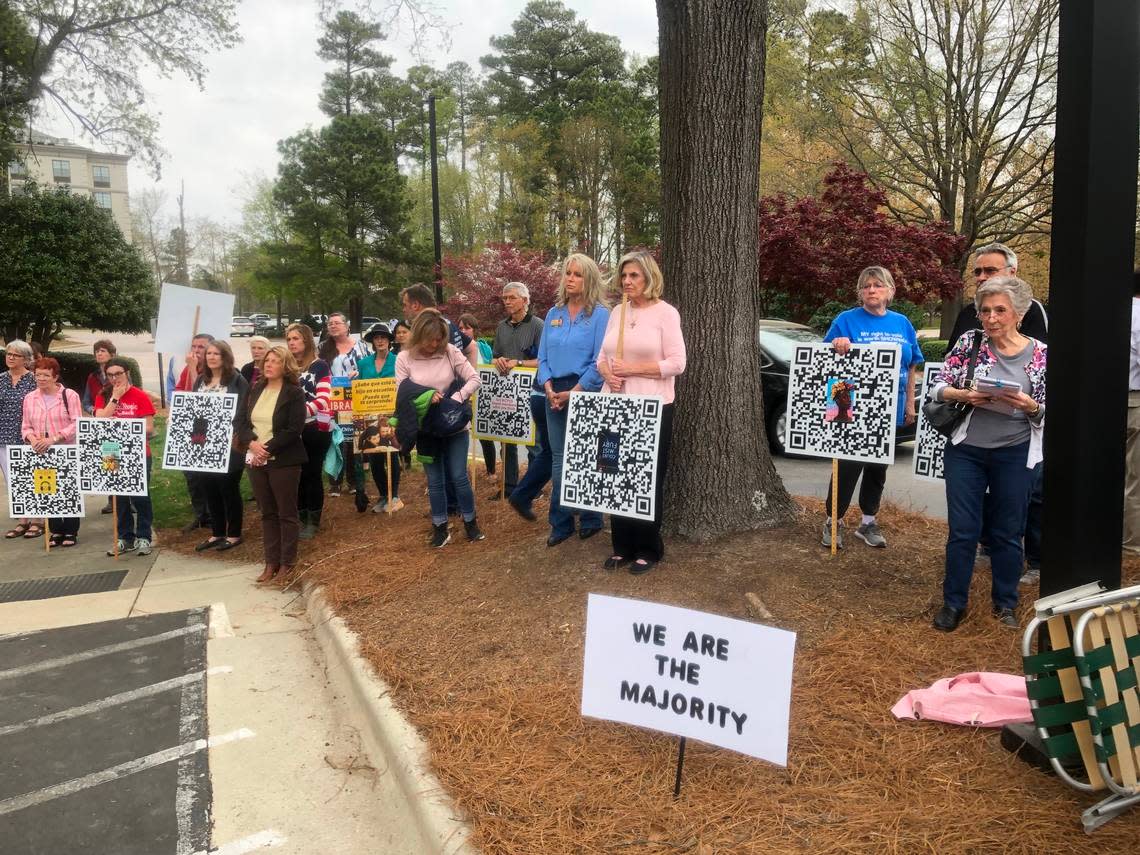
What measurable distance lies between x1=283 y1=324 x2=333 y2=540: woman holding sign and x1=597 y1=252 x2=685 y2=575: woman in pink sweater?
3.25 metres

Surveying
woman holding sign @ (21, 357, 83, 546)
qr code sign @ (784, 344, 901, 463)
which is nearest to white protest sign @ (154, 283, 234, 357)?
woman holding sign @ (21, 357, 83, 546)

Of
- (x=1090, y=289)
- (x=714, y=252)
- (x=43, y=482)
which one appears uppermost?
(x=714, y=252)

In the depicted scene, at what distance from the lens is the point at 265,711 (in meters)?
3.94

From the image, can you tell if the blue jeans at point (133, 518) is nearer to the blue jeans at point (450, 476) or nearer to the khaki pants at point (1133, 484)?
the blue jeans at point (450, 476)

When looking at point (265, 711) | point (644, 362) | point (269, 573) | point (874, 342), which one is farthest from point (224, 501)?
point (874, 342)

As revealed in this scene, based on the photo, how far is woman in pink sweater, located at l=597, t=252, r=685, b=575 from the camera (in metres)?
4.45

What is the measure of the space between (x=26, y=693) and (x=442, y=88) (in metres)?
39.9

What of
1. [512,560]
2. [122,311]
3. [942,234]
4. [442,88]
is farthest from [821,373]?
[442,88]

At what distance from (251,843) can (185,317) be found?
6.65 metres

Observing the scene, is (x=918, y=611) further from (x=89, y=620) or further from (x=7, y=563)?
(x=7, y=563)

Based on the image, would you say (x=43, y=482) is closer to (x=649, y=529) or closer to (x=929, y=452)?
(x=649, y=529)

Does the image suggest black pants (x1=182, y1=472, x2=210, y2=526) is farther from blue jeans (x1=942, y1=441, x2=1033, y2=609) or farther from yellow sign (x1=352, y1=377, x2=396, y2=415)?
blue jeans (x1=942, y1=441, x2=1033, y2=609)

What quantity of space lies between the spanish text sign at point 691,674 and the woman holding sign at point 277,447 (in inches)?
146

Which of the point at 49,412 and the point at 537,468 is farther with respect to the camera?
the point at 49,412
